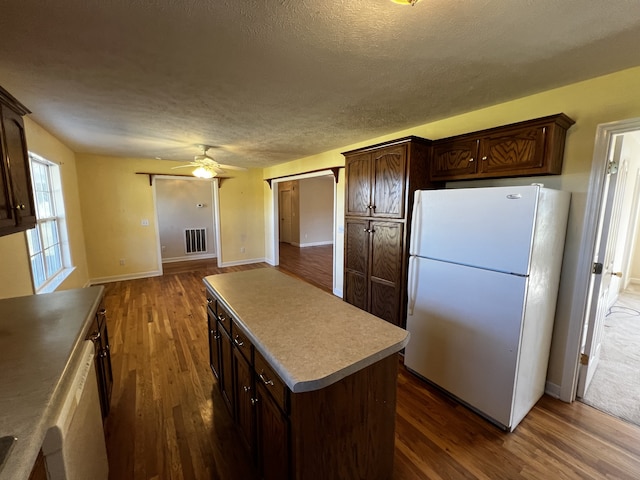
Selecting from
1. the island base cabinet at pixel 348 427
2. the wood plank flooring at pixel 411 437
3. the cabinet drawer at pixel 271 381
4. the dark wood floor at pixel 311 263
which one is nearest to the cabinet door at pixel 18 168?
the wood plank flooring at pixel 411 437

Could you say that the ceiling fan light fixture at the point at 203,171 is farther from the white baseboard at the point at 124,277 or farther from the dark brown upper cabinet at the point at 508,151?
the white baseboard at the point at 124,277

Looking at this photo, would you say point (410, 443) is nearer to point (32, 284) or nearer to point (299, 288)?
point (299, 288)

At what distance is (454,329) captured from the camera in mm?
2092

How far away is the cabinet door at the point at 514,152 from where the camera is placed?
1.96m

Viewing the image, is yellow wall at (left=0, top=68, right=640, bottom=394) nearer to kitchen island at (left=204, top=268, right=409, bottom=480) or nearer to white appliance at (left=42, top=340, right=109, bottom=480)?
white appliance at (left=42, top=340, right=109, bottom=480)

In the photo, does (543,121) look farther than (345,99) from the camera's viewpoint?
No

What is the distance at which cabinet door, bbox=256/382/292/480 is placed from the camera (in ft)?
3.81

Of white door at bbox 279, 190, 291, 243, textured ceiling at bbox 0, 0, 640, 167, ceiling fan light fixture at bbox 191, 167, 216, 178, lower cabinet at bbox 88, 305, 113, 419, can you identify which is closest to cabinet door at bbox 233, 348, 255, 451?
lower cabinet at bbox 88, 305, 113, 419

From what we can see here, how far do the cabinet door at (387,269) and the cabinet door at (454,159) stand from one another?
0.62 m

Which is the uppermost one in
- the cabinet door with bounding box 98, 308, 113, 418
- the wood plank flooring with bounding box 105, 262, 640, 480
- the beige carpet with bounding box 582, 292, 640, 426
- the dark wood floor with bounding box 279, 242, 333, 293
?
the cabinet door with bounding box 98, 308, 113, 418

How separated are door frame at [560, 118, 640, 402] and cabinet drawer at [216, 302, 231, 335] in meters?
2.50

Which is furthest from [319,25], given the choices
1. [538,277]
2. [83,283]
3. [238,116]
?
[83,283]

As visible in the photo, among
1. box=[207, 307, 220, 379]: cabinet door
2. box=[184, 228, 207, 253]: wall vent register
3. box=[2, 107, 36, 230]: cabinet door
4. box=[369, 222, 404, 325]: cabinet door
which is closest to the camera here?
box=[2, 107, 36, 230]: cabinet door

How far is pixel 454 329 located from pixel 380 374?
3.59ft
